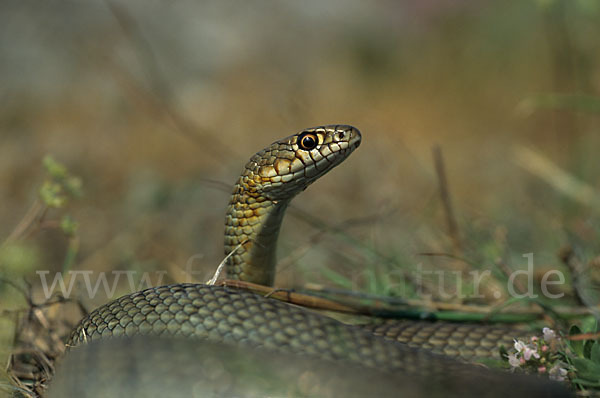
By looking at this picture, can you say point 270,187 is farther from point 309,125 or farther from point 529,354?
point 309,125

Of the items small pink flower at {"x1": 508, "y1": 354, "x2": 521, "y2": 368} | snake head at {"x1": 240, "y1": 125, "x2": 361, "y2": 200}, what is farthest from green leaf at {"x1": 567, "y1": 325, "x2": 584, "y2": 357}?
snake head at {"x1": 240, "y1": 125, "x2": 361, "y2": 200}

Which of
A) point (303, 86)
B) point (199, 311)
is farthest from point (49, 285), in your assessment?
point (303, 86)

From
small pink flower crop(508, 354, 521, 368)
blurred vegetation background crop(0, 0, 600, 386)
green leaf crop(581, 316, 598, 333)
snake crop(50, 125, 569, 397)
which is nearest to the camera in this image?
snake crop(50, 125, 569, 397)

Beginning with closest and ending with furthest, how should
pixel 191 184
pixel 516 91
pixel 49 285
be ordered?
pixel 49 285, pixel 191 184, pixel 516 91

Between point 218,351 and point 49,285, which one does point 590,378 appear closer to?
point 218,351

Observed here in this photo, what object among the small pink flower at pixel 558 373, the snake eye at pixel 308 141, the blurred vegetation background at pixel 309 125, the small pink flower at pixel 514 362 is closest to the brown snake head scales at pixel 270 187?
the snake eye at pixel 308 141

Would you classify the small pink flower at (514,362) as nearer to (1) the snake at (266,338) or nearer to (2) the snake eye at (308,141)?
(1) the snake at (266,338)

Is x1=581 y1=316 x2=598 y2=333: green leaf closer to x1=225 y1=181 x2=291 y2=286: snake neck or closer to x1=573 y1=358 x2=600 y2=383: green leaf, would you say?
x1=573 y1=358 x2=600 y2=383: green leaf

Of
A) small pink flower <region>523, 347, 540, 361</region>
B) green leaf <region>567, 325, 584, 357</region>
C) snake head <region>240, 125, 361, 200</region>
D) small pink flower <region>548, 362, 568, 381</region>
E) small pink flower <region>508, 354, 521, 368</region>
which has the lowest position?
small pink flower <region>548, 362, 568, 381</region>
